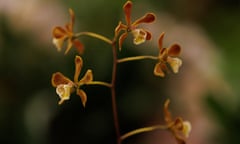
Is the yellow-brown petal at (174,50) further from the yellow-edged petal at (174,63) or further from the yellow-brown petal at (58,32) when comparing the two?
the yellow-brown petal at (58,32)

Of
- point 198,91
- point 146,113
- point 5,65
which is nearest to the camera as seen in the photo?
point 5,65

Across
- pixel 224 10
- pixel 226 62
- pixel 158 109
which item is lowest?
pixel 158 109

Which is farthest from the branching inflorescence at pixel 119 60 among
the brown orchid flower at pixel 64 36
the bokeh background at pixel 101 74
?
the bokeh background at pixel 101 74

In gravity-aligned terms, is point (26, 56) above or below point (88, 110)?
above

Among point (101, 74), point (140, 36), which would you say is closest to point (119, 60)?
point (140, 36)

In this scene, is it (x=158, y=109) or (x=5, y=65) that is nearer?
(x=5, y=65)

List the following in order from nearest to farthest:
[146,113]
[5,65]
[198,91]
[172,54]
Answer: [172,54], [5,65], [146,113], [198,91]

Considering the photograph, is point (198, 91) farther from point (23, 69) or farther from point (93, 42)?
point (23, 69)

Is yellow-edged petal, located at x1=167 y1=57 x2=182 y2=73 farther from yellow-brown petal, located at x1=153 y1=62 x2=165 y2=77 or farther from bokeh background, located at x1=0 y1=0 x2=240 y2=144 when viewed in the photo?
bokeh background, located at x1=0 y1=0 x2=240 y2=144

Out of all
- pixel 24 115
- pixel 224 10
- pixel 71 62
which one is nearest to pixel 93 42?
pixel 71 62
